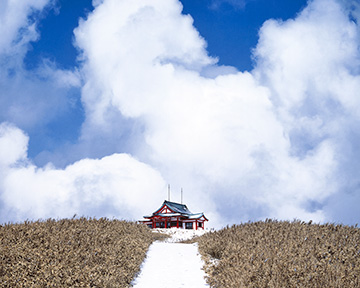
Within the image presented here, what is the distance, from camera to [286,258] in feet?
29.9

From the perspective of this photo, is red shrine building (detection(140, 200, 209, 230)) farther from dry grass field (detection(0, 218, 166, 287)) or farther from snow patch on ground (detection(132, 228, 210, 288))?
dry grass field (detection(0, 218, 166, 287))

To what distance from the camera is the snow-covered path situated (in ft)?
33.9

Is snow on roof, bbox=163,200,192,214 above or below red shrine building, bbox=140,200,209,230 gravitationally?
above

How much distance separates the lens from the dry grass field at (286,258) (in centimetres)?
785

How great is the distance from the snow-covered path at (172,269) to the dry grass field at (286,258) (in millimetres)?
482

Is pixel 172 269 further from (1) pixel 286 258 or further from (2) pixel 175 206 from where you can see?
(2) pixel 175 206

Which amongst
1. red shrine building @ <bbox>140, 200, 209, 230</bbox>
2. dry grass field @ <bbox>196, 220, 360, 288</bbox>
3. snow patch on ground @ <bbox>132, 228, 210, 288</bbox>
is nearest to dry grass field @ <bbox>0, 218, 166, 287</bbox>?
snow patch on ground @ <bbox>132, 228, 210, 288</bbox>

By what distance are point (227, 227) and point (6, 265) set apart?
424 inches

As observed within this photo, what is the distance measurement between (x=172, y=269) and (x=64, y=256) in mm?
4293

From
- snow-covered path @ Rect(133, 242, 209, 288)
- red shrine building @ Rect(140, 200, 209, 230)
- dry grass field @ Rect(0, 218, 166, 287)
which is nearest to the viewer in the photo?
dry grass field @ Rect(0, 218, 166, 287)

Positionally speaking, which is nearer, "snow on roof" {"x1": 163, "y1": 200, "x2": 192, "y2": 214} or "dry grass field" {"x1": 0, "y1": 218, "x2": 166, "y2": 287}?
"dry grass field" {"x1": 0, "y1": 218, "x2": 166, "y2": 287}

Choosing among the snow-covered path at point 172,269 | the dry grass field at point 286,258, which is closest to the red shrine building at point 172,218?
the snow-covered path at point 172,269

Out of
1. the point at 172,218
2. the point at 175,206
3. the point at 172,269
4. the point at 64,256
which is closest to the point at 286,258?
the point at 172,269

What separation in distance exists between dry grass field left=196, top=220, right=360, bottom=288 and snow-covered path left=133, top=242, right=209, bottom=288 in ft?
1.58
